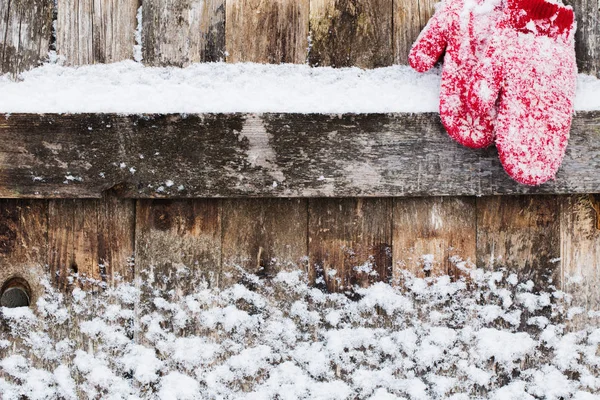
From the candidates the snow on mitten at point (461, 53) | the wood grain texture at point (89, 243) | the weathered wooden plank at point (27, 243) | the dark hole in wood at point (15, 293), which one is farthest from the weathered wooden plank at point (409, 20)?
the dark hole in wood at point (15, 293)

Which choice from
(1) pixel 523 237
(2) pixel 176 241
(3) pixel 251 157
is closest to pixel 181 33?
(3) pixel 251 157

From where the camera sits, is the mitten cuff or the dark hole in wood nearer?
the mitten cuff

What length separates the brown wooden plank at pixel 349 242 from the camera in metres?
1.15

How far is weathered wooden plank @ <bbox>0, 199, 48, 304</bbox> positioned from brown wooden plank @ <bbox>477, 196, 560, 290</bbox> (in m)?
1.03

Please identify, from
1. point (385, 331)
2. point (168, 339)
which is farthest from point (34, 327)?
point (385, 331)

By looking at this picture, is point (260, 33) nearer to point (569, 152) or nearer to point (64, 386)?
point (569, 152)

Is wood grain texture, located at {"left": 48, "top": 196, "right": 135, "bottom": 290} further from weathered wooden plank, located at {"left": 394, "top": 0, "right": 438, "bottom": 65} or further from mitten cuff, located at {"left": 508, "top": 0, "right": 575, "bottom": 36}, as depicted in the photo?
mitten cuff, located at {"left": 508, "top": 0, "right": 575, "bottom": 36}

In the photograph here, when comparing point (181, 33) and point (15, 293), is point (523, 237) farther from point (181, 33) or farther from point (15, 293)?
point (15, 293)

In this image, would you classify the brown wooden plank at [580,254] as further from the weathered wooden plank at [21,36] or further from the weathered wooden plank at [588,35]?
the weathered wooden plank at [21,36]

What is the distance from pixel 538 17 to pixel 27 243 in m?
1.23

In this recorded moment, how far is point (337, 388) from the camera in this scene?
1.15m

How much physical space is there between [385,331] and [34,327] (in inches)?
32.5

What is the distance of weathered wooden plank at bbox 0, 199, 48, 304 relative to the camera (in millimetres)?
1153

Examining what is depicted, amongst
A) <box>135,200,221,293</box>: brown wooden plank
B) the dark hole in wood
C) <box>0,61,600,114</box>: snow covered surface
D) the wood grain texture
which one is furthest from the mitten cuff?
the dark hole in wood
